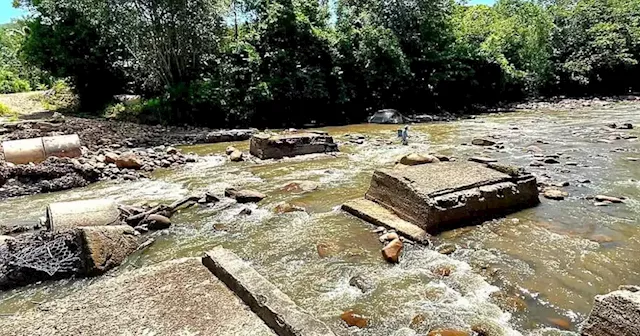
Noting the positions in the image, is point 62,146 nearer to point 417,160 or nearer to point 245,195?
point 245,195

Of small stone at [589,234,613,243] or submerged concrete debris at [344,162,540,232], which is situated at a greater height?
submerged concrete debris at [344,162,540,232]

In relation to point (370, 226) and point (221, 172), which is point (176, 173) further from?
point (370, 226)

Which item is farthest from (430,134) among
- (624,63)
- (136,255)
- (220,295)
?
(624,63)

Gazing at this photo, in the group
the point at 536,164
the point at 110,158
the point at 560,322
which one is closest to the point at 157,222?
the point at 110,158

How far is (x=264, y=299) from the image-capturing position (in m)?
3.29

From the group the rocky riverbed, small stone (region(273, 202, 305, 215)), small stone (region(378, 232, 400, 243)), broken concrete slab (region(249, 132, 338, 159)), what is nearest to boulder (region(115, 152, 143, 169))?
the rocky riverbed

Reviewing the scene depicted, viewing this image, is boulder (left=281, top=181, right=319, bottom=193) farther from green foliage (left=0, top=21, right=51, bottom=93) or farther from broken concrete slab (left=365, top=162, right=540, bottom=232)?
green foliage (left=0, top=21, right=51, bottom=93)

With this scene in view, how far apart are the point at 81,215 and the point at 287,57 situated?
1466 centimetres

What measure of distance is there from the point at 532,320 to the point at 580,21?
30.2 meters

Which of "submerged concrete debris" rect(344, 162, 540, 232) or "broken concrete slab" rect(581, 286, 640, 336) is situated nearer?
"broken concrete slab" rect(581, 286, 640, 336)

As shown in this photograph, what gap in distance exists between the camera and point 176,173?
10820 millimetres

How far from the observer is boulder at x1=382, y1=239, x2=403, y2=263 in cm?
540

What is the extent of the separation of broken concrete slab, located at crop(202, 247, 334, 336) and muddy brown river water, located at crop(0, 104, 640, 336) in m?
0.96

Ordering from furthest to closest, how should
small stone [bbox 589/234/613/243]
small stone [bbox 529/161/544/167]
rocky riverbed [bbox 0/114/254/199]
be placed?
small stone [bbox 529/161/544/167] → rocky riverbed [bbox 0/114/254/199] → small stone [bbox 589/234/613/243]
